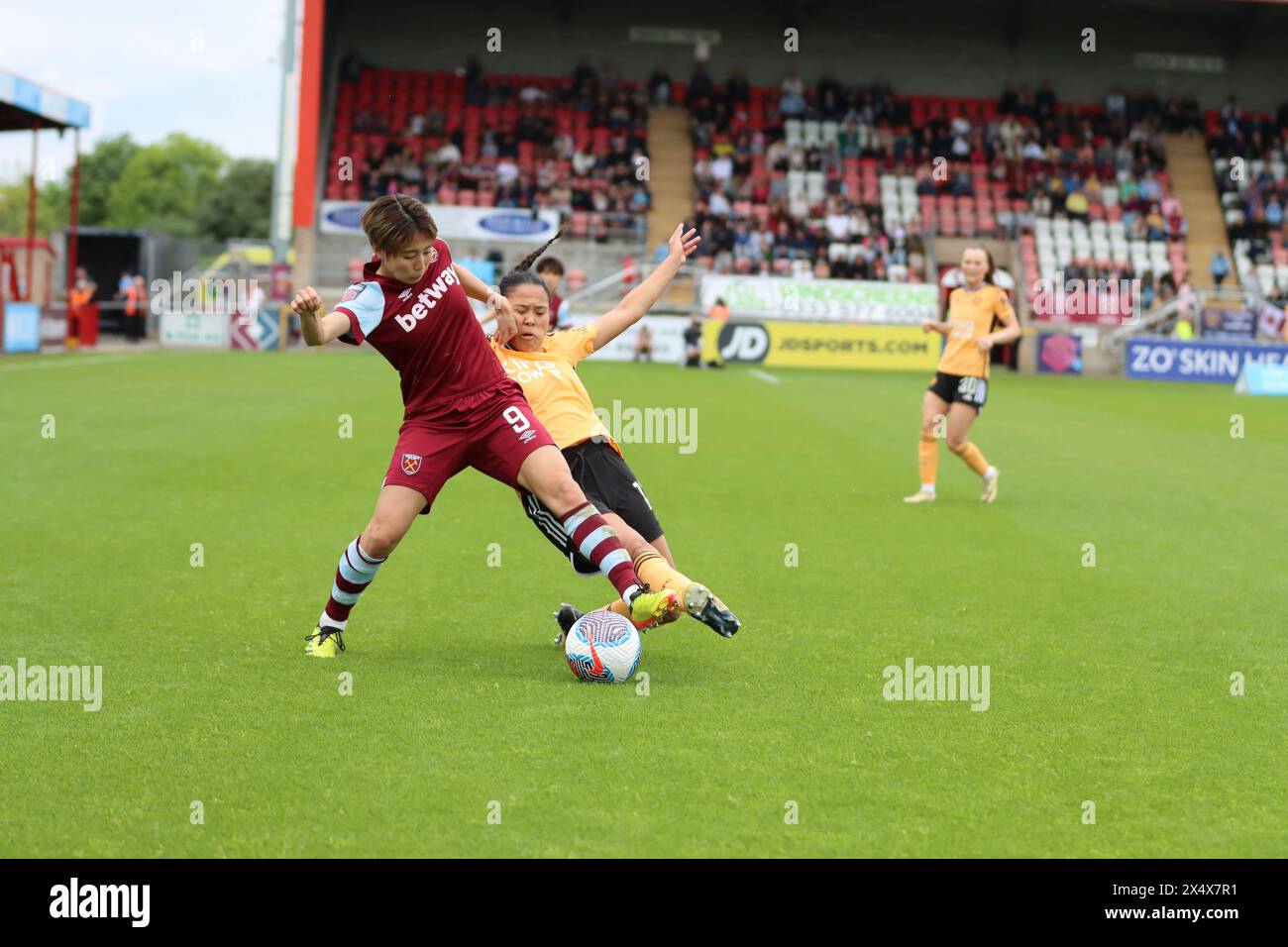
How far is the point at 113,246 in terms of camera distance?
48375mm

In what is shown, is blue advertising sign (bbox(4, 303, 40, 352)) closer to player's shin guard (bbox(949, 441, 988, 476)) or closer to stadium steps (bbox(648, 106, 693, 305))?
stadium steps (bbox(648, 106, 693, 305))

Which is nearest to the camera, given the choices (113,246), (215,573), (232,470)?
(215,573)

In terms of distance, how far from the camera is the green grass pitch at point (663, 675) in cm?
427

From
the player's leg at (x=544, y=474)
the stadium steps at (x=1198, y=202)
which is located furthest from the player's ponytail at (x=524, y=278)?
the stadium steps at (x=1198, y=202)

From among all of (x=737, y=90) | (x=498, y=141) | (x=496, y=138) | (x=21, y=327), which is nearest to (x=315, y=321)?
(x=21, y=327)

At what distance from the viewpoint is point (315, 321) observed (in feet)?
17.8

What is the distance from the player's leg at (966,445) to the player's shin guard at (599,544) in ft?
23.2

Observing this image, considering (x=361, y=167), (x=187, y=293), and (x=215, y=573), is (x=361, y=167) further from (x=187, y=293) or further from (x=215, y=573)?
(x=215, y=573)

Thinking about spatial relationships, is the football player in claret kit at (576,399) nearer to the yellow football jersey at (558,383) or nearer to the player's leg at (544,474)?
the yellow football jersey at (558,383)

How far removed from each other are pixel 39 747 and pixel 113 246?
4700 cm

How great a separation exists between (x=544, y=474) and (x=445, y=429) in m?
0.47

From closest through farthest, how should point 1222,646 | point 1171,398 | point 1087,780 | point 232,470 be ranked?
point 1087,780, point 1222,646, point 232,470, point 1171,398
